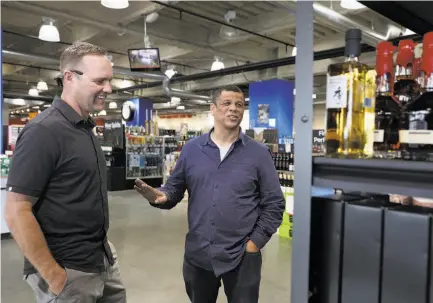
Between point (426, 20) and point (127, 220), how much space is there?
6642 millimetres

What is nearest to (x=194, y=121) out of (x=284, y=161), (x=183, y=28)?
(x=183, y=28)

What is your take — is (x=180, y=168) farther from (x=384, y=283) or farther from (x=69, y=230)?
(x=384, y=283)

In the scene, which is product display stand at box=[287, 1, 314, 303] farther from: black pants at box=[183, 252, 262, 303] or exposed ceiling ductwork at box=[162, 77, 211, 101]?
exposed ceiling ductwork at box=[162, 77, 211, 101]

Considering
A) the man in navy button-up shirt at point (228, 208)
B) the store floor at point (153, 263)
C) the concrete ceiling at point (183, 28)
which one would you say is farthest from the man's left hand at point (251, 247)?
the concrete ceiling at point (183, 28)

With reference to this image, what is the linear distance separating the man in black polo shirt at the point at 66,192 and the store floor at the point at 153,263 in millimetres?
2080

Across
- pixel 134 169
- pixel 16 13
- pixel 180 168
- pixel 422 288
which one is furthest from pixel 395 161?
pixel 134 169

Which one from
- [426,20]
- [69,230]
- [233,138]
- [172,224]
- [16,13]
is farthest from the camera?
[16,13]

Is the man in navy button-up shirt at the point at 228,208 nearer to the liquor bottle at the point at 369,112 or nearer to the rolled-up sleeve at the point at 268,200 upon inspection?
the rolled-up sleeve at the point at 268,200

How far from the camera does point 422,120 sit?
3.25 feet

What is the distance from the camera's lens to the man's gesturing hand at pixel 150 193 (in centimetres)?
212

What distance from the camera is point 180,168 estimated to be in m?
2.34

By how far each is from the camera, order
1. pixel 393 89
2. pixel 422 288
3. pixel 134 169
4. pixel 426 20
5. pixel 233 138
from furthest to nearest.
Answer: pixel 134 169
pixel 233 138
pixel 426 20
pixel 393 89
pixel 422 288

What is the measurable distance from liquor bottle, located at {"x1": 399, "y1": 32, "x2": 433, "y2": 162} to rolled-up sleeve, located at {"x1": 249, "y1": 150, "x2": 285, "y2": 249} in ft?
3.86

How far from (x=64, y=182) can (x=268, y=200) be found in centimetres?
110
